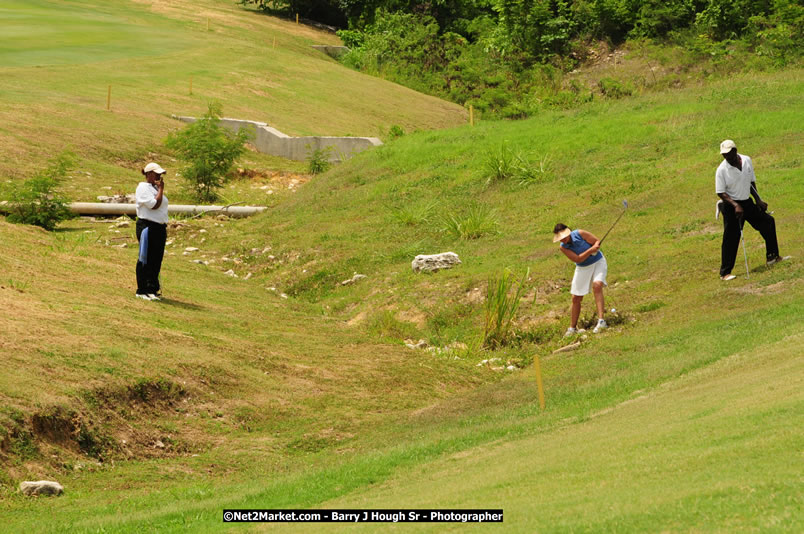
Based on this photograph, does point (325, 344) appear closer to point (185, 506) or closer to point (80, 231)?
point (185, 506)

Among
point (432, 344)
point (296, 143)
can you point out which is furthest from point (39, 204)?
point (296, 143)

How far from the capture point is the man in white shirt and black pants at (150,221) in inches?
631

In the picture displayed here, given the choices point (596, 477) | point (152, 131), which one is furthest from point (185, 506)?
point (152, 131)

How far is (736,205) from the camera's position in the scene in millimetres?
15859

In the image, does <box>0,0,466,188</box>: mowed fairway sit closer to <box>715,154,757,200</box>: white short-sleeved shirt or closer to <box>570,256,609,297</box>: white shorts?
<box>570,256,609,297</box>: white shorts

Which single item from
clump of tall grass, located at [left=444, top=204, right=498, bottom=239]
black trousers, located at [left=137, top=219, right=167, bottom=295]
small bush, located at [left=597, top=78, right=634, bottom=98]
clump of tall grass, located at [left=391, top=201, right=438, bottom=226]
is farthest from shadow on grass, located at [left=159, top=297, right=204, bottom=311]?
small bush, located at [left=597, top=78, right=634, bottom=98]

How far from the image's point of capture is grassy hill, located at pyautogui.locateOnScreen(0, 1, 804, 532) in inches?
315

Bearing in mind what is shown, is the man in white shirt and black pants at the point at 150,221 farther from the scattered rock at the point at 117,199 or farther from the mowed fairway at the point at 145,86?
the mowed fairway at the point at 145,86

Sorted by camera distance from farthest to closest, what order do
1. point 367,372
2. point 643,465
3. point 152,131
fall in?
1. point 152,131
2. point 367,372
3. point 643,465

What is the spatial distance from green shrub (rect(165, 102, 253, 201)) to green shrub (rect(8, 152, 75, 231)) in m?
6.28

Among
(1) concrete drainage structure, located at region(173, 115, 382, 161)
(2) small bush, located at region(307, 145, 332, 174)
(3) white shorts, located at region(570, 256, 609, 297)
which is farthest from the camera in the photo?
(1) concrete drainage structure, located at region(173, 115, 382, 161)

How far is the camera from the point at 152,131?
119 feet

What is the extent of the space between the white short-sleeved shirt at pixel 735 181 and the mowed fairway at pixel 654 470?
210 inches

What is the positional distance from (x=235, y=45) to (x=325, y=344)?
131ft
